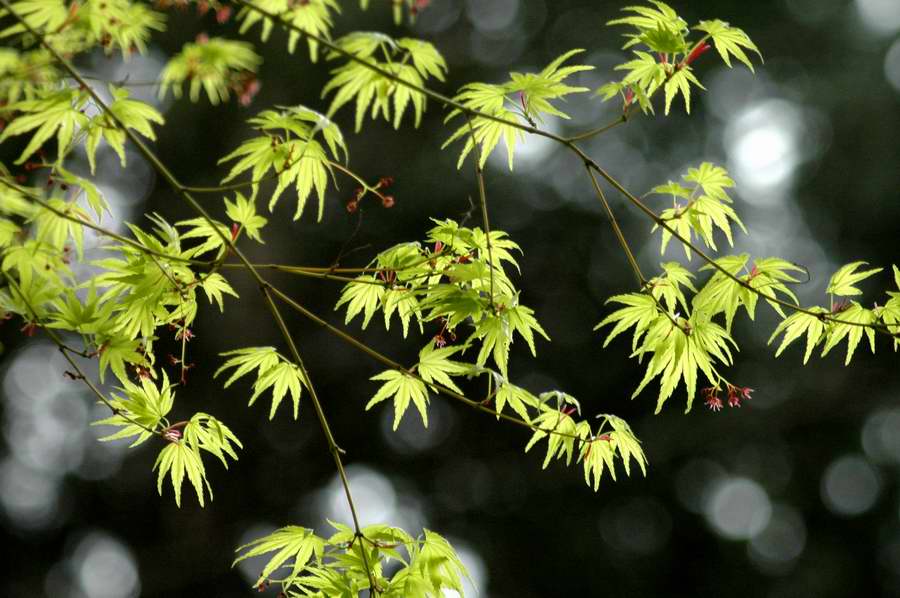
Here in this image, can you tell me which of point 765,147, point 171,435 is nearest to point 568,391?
point 765,147

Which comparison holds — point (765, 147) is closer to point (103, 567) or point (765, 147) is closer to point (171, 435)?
Result: point (103, 567)

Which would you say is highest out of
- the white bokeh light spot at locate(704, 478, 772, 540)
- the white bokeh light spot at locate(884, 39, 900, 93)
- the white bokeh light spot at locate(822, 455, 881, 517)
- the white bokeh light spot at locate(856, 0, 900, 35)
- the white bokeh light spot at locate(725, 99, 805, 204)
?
the white bokeh light spot at locate(856, 0, 900, 35)

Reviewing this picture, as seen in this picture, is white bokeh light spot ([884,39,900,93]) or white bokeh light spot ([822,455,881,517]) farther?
white bokeh light spot ([822,455,881,517])

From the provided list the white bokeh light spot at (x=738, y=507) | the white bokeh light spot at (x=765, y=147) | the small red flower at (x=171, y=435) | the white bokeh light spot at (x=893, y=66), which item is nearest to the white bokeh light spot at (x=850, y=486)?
the white bokeh light spot at (x=738, y=507)

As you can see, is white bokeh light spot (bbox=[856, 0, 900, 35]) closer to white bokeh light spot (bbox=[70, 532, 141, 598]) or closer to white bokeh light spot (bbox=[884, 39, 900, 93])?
white bokeh light spot (bbox=[884, 39, 900, 93])

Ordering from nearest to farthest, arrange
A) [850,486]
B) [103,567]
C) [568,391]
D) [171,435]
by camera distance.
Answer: [171,435] → [568,391] → [103,567] → [850,486]

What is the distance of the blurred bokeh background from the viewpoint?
21.9ft

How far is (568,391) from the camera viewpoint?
6809 mm

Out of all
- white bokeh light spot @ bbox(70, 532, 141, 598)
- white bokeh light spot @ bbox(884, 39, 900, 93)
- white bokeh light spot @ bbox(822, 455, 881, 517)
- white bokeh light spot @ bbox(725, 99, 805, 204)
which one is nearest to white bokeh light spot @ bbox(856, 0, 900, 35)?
white bokeh light spot @ bbox(884, 39, 900, 93)

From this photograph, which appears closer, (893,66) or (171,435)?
(171,435)

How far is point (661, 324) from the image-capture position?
1726 mm

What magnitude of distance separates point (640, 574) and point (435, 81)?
148 inches

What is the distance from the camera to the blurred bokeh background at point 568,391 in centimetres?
669

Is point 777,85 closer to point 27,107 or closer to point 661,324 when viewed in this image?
point 661,324
